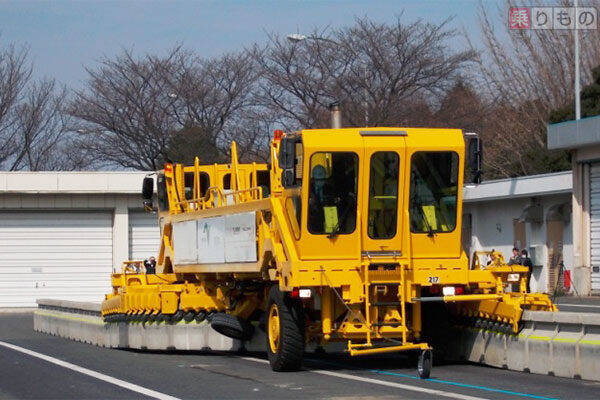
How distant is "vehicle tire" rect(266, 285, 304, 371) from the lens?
653 inches

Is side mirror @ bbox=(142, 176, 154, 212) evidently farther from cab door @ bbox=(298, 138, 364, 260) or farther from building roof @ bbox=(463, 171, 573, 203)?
building roof @ bbox=(463, 171, 573, 203)

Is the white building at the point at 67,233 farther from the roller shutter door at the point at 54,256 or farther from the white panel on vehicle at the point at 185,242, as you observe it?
the white panel on vehicle at the point at 185,242

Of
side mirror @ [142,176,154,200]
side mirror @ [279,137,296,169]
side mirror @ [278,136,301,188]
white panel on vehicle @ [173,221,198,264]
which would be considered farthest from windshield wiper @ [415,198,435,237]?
side mirror @ [142,176,154,200]

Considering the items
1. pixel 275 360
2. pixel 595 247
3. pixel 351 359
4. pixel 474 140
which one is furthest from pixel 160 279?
pixel 595 247

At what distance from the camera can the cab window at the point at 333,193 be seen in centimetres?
1672

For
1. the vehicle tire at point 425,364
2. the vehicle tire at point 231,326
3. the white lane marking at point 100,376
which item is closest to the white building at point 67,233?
the white lane marking at point 100,376

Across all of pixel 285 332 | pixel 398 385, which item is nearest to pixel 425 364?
pixel 398 385

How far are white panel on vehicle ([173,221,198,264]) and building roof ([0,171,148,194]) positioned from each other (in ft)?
74.7

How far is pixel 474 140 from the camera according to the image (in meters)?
17.3

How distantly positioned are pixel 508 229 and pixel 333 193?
29.5 metres

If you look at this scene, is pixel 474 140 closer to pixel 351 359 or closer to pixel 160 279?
pixel 351 359

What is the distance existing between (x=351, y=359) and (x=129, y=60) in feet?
143

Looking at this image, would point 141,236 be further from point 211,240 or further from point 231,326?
point 231,326

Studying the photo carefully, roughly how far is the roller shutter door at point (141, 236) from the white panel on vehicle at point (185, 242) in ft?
80.0
